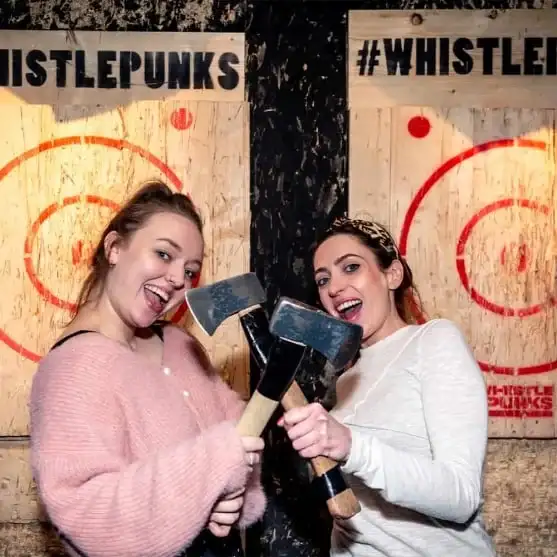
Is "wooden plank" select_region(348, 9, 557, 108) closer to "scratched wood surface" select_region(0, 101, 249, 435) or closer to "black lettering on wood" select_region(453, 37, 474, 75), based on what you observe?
"black lettering on wood" select_region(453, 37, 474, 75)

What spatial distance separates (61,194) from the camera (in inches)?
119

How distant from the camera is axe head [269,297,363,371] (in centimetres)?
175

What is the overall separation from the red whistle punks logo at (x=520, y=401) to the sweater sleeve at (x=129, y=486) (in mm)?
1593

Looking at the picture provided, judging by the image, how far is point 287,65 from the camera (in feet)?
10.1

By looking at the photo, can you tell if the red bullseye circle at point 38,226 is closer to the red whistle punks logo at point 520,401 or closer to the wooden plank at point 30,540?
the wooden plank at point 30,540

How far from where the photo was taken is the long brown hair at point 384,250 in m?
2.37

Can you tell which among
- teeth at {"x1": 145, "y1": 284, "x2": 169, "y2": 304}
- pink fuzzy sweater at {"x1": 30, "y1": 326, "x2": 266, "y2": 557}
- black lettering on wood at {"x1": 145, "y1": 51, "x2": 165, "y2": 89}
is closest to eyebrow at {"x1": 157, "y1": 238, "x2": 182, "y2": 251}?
teeth at {"x1": 145, "y1": 284, "x2": 169, "y2": 304}

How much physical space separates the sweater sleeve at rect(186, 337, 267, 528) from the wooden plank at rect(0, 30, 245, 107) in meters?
1.15

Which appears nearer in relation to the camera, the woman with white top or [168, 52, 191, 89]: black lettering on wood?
the woman with white top

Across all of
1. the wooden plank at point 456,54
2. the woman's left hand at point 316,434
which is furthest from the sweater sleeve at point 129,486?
the wooden plank at point 456,54

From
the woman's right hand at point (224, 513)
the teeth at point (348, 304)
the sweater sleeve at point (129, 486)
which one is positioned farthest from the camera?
the teeth at point (348, 304)

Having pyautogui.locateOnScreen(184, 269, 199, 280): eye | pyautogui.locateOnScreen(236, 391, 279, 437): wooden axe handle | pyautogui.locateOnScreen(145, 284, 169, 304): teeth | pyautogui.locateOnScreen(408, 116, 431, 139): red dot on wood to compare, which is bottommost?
pyautogui.locateOnScreen(236, 391, 279, 437): wooden axe handle

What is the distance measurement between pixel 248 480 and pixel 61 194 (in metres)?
1.42

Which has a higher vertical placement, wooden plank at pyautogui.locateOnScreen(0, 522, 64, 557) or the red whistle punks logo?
the red whistle punks logo
